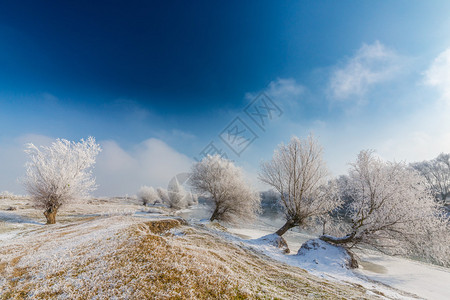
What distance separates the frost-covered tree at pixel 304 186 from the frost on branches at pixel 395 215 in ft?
6.44

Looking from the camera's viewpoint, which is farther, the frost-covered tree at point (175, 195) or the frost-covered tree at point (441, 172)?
the frost-covered tree at point (175, 195)

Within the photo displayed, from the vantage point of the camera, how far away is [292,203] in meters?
16.1

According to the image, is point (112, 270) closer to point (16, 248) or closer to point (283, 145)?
point (16, 248)

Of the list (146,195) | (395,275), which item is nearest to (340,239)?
(395,275)

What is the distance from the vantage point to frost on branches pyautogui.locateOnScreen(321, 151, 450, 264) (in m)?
12.4

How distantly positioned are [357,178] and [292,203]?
19.6ft

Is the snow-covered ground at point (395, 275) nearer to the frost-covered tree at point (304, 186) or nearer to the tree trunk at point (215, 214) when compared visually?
the frost-covered tree at point (304, 186)

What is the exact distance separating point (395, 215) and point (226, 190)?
55.1 feet

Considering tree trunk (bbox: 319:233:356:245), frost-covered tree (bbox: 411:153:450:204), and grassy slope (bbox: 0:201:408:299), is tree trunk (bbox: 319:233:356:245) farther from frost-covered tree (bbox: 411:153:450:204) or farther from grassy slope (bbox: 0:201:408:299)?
frost-covered tree (bbox: 411:153:450:204)

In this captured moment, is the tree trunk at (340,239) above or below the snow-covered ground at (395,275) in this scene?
above

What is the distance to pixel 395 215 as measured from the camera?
12789 millimetres

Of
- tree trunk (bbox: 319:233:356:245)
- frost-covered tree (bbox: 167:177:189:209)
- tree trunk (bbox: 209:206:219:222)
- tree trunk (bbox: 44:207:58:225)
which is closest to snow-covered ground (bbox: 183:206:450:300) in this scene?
tree trunk (bbox: 319:233:356:245)

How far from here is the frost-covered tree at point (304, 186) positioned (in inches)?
607

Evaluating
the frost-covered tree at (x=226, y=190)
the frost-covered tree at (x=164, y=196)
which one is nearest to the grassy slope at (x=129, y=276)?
the frost-covered tree at (x=226, y=190)
